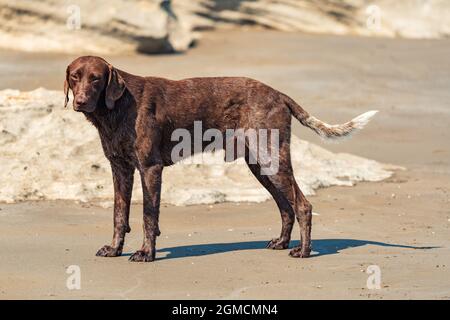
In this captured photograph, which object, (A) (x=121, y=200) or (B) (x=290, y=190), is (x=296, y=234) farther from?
(A) (x=121, y=200)

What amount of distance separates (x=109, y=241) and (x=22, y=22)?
10.4 meters

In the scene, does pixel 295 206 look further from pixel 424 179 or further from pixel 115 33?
pixel 115 33

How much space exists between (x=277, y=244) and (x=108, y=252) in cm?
149

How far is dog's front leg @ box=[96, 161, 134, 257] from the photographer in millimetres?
8914

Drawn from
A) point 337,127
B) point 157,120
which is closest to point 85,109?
point 157,120

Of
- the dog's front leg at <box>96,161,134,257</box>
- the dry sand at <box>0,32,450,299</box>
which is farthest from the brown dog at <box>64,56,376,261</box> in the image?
the dry sand at <box>0,32,450,299</box>

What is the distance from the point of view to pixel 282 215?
943 cm

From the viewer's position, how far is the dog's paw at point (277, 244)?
30.3 ft

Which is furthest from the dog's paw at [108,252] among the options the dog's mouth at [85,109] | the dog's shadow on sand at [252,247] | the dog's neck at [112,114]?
the dog's mouth at [85,109]

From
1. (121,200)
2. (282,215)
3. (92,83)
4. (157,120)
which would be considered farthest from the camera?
(282,215)

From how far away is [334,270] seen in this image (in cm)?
823

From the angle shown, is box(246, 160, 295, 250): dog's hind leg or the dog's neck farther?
box(246, 160, 295, 250): dog's hind leg

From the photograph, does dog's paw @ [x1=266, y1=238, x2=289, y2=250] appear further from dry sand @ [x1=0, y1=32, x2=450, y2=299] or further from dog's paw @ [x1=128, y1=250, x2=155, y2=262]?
dog's paw @ [x1=128, y1=250, x2=155, y2=262]

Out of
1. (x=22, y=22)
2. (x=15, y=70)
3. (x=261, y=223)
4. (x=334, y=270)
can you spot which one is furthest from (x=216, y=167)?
(x=22, y=22)
